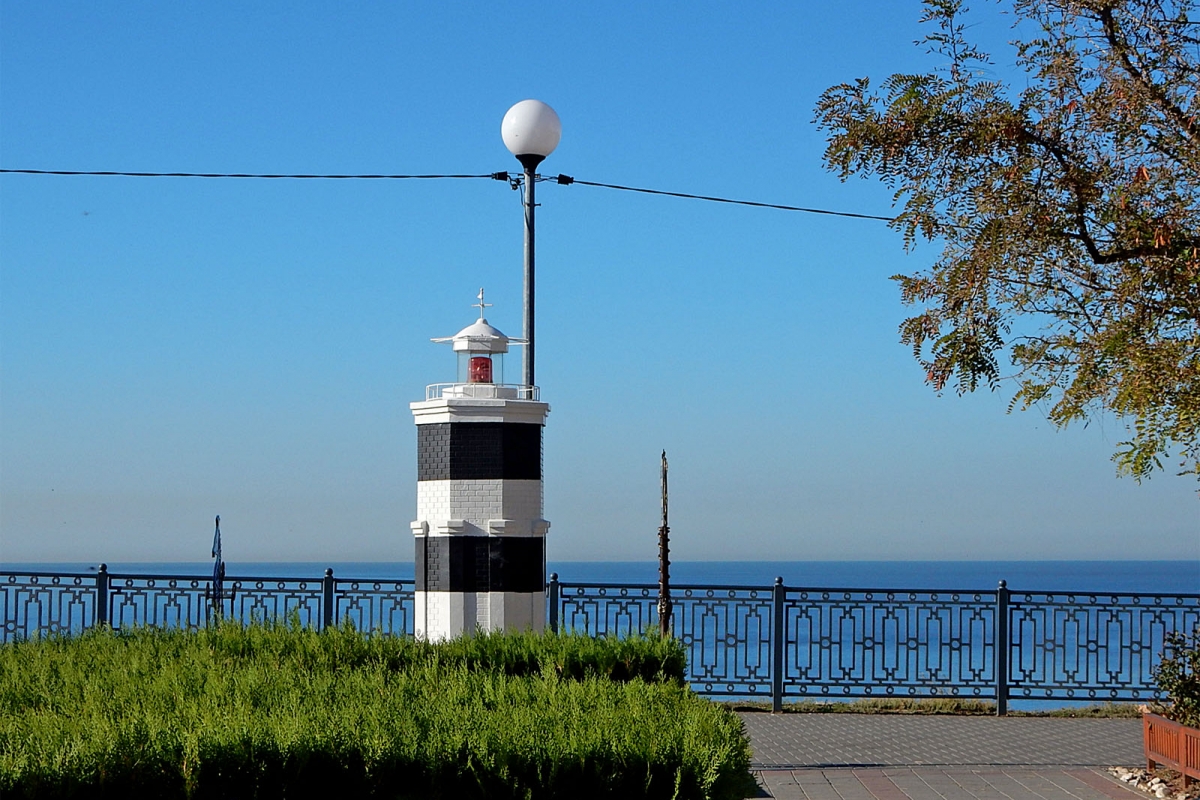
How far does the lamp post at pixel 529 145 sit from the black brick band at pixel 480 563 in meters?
1.41

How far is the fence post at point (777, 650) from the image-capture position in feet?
39.8

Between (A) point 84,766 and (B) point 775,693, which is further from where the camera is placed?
(B) point 775,693

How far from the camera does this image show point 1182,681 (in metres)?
8.83

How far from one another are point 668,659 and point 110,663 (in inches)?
122

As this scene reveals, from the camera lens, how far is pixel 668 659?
7.38 metres

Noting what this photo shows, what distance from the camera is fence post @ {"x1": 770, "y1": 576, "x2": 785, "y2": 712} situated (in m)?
12.1

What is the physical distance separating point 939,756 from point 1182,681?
1974 millimetres

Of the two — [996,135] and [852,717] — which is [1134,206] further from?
[852,717]

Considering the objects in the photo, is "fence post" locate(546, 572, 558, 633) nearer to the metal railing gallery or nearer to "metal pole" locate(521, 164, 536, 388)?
the metal railing gallery

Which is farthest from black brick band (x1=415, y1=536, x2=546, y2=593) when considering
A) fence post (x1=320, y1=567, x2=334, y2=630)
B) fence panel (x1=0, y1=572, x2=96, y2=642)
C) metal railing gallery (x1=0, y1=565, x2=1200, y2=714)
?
fence panel (x1=0, y1=572, x2=96, y2=642)

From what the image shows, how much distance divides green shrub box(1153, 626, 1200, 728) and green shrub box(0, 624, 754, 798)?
4.48 metres

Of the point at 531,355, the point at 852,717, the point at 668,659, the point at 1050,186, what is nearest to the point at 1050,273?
the point at 1050,186

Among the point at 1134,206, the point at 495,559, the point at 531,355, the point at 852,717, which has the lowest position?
the point at 852,717

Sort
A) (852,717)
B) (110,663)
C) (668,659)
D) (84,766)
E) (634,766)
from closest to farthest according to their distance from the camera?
(84,766)
(634,766)
(110,663)
(668,659)
(852,717)
